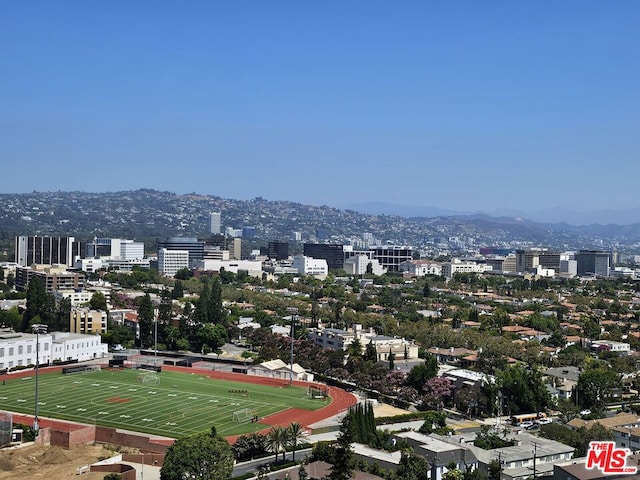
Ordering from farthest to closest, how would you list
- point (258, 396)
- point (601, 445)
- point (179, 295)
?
point (179, 295) → point (258, 396) → point (601, 445)

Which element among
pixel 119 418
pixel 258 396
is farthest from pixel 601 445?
pixel 258 396

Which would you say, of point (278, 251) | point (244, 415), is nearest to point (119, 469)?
point (244, 415)

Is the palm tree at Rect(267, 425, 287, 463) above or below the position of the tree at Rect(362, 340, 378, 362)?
below

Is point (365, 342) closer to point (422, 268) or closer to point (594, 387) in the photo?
point (594, 387)

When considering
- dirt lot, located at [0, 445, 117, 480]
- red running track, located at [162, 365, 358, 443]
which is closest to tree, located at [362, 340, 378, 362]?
red running track, located at [162, 365, 358, 443]

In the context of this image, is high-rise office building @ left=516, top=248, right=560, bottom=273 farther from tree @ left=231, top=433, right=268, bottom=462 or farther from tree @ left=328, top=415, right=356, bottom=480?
tree @ left=328, top=415, right=356, bottom=480

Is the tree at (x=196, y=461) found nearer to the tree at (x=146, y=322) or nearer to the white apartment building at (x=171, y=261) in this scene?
the tree at (x=146, y=322)

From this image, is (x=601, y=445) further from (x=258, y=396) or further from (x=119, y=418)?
(x=258, y=396)
